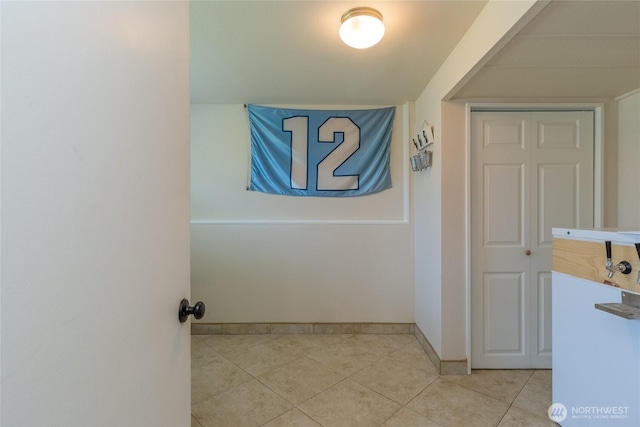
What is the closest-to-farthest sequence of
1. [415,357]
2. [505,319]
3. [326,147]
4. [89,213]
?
[89,213]
[505,319]
[415,357]
[326,147]

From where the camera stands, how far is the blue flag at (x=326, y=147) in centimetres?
269

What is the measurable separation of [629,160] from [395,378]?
8.04 feet

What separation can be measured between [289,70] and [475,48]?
1.28 m

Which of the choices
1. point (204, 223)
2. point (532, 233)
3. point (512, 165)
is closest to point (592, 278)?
point (532, 233)

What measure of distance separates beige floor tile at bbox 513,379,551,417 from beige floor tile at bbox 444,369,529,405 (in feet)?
0.11

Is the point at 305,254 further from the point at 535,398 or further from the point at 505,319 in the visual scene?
the point at 535,398

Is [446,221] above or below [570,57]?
below

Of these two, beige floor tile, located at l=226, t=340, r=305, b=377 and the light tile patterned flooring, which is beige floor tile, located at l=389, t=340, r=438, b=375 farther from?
beige floor tile, located at l=226, t=340, r=305, b=377

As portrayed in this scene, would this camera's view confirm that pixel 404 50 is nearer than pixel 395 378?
Yes

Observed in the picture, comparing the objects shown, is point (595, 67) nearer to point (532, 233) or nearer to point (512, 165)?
point (512, 165)

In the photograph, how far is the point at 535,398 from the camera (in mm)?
1752

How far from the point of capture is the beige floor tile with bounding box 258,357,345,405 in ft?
5.92

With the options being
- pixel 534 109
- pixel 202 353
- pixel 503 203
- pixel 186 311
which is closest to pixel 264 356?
pixel 202 353

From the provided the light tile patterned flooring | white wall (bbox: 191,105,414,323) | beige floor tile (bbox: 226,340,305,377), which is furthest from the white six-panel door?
beige floor tile (bbox: 226,340,305,377)
